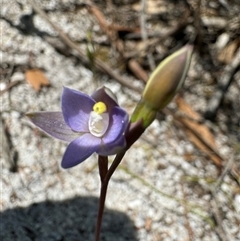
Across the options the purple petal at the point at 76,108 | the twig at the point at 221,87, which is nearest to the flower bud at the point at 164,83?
the purple petal at the point at 76,108

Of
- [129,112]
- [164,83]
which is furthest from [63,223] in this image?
[164,83]

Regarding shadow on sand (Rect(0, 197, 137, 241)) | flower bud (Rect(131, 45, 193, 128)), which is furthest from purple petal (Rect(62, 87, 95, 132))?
shadow on sand (Rect(0, 197, 137, 241))

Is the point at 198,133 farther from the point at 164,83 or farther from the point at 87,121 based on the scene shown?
the point at 164,83

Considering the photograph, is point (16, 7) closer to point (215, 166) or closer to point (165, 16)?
point (165, 16)

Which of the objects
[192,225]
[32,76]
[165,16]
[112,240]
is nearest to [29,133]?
[32,76]

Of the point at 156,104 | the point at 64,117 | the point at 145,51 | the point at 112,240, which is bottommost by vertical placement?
the point at 112,240

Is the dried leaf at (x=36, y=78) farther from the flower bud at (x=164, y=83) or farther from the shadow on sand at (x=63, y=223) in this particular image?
the flower bud at (x=164, y=83)
